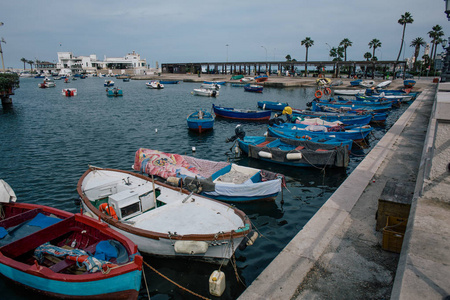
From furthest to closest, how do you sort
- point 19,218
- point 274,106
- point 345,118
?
1. point 274,106
2. point 345,118
3. point 19,218

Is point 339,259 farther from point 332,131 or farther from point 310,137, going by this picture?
point 332,131

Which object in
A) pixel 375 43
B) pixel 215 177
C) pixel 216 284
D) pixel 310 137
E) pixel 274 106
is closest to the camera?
pixel 216 284

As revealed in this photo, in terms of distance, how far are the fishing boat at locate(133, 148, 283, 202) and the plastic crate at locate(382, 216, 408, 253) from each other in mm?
6593

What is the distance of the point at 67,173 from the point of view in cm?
1992

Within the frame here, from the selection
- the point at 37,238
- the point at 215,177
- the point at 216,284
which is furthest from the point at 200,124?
the point at 216,284

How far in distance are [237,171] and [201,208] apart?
5223 millimetres

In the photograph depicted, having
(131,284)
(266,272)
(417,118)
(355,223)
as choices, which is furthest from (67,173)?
(417,118)

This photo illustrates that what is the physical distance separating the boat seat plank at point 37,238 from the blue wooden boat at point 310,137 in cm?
1786

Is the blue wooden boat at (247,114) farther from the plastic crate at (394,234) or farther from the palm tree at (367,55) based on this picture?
the palm tree at (367,55)

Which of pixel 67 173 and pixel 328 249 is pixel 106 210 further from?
pixel 67 173

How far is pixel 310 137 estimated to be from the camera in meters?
23.6

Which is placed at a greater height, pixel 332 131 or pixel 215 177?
pixel 332 131

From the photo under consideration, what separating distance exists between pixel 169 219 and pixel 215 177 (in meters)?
5.17

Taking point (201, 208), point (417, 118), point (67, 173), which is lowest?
point (67, 173)
